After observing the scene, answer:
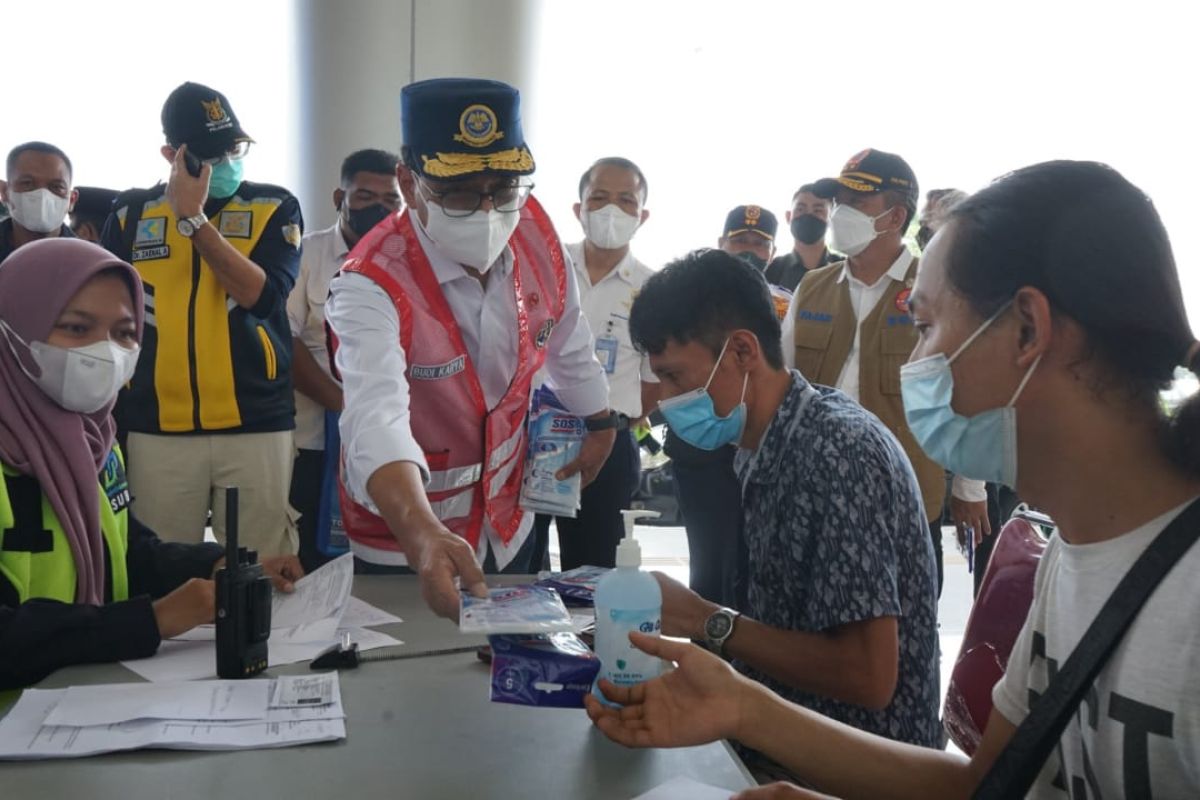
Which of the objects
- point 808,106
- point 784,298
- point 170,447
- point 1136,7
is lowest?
point 170,447

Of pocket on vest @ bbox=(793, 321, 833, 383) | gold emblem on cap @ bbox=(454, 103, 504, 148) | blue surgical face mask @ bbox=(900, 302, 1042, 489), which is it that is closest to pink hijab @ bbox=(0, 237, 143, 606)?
gold emblem on cap @ bbox=(454, 103, 504, 148)

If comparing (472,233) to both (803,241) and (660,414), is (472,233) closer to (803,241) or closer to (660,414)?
(660,414)

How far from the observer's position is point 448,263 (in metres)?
1.99

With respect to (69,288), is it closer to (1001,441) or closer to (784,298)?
Result: (1001,441)

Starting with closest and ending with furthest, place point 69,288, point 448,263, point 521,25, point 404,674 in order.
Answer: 1. point 404,674
2. point 69,288
3. point 448,263
4. point 521,25

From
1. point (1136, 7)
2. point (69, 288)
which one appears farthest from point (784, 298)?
point (1136, 7)

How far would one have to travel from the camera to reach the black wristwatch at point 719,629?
1478mm

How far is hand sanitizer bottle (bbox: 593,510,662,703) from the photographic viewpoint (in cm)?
112

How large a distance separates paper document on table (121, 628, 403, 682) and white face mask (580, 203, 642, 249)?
206 cm

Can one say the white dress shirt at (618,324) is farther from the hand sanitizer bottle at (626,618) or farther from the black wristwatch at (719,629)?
the hand sanitizer bottle at (626,618)

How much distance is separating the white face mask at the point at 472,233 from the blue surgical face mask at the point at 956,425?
0.96 metres

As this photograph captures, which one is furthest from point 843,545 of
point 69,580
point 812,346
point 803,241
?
point 803,241

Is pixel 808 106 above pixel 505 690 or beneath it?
above

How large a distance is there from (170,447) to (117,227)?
0.64 metres
